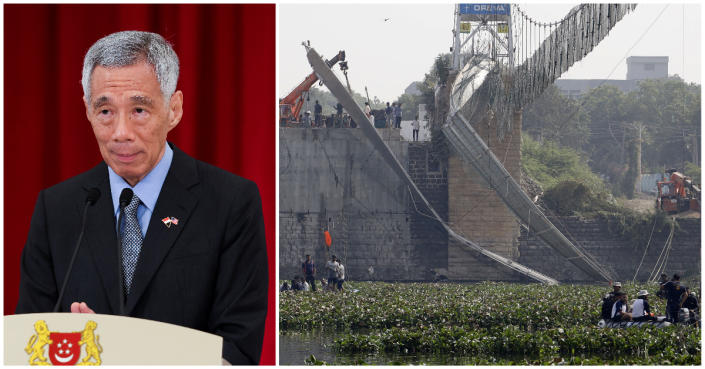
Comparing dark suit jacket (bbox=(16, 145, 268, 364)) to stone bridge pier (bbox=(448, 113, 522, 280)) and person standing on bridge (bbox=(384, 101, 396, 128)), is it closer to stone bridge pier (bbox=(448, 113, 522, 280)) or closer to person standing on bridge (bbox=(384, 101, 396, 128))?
person standing on bridge (bbox=(384, 101, 396, 128))

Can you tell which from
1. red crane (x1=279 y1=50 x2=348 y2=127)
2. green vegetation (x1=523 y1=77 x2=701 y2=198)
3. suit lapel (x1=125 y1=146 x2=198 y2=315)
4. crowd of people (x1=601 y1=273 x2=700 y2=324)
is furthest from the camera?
green vegetation (x1=523 y1=77 x2=701 y2=198)

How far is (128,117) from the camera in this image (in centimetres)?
210

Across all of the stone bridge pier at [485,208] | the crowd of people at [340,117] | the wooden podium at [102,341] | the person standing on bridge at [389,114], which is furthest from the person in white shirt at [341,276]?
the wooden podium at [102,341]

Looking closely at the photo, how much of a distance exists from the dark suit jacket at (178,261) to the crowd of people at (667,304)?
16.4 ft

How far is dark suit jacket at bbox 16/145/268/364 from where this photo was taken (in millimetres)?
2033

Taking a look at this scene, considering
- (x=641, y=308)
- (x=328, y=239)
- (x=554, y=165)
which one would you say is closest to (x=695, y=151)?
(x=554, y=165)

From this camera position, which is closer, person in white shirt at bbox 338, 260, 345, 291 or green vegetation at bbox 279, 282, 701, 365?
green vegetation at bbox 279, 282, 701, 365

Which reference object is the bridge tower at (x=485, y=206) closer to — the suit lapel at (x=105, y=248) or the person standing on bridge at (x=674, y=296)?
the person standing on bridge at (x=674, y=296)

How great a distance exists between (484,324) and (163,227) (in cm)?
518

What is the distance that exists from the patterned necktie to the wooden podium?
0.27m

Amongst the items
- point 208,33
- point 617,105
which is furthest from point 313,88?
point 208,33

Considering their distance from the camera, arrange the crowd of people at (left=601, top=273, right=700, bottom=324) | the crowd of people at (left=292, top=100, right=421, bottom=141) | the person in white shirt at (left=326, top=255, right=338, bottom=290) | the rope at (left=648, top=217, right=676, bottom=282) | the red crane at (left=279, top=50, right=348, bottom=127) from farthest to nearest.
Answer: the person in white shirt at (left=326, top=255, right=338, bottom=290) < the rope at (left=648, top=217, right=676, bottom=282) < the crowd of people at (left=292, top=100, right=421, bottom=141) < the crowd of people at (left=601, top=273, right=700, bottom=324) < the red crane at (left=279, top=50, right=348, bottom=127)

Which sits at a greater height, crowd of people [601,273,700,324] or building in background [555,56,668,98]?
building in background [555,56,668,98]

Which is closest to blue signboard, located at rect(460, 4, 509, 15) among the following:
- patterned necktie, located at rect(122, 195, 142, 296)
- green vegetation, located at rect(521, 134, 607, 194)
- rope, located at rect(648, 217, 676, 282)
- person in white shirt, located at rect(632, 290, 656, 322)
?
green vegetation, located at rect(521, 134, 607, 194)
